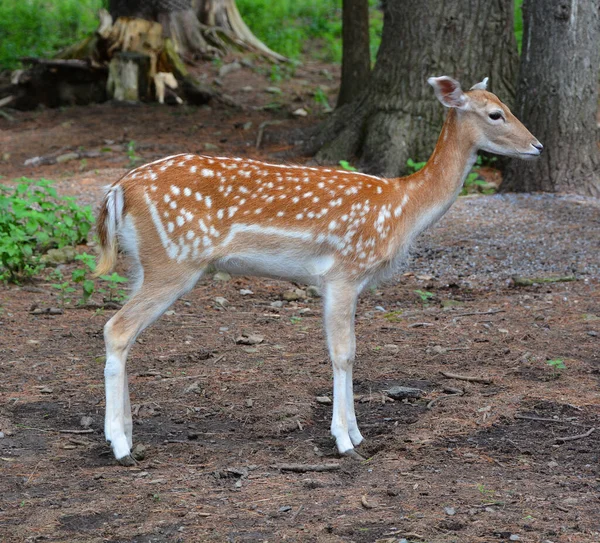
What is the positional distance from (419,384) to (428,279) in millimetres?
2353

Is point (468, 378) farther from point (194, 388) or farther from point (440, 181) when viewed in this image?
point (194, 388)

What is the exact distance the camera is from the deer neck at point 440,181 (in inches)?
205

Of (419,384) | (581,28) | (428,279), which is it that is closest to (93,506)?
(419,384)

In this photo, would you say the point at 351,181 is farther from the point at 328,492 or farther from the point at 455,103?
the point at 328,492

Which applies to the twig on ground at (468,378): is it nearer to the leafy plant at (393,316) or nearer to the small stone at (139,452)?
the leafy plant at (393,316)

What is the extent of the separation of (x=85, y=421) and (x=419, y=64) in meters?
6.45

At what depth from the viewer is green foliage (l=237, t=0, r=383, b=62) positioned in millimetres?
20609

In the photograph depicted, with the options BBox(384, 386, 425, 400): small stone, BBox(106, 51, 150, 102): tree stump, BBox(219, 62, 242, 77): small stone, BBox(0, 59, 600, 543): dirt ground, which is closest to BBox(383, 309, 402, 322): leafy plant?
BBox(0, 59, 600, 543): dirt ground

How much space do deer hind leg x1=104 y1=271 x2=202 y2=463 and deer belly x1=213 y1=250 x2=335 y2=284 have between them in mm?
271

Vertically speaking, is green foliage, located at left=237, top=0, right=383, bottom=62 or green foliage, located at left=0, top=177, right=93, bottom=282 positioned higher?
green foliage, located at left=237, top=0, right=383, bottom=62

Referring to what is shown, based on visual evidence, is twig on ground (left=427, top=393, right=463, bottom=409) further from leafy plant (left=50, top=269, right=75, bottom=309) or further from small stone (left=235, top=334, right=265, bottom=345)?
leafy plant (left=50, top=269, right=75, bottom=309)

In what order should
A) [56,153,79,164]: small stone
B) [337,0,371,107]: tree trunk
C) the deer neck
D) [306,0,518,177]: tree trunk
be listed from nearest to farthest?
1. the deer neck
2. [306,0,518,177]: tree trunk
3. [56,153,79,164]: small stone
4. [337,0,371,107]: tree trunk

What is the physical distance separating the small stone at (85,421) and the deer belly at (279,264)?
113 centimetres

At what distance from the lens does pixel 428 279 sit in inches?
315
